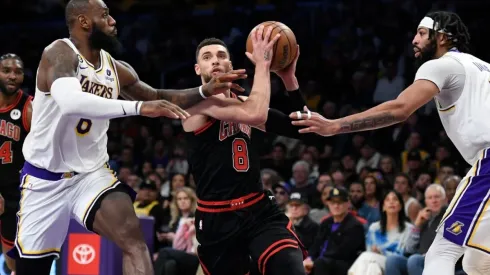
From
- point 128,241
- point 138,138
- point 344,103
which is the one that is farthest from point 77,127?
point 138,138

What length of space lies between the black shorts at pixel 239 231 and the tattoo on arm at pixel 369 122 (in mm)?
803

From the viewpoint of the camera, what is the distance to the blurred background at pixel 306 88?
10.3 meters

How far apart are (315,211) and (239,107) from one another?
5.17 meters

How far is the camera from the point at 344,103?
13047 mm

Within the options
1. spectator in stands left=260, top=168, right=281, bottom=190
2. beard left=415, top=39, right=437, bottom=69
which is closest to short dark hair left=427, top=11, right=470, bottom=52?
beard left=415, top=39, right=437, bottom=69

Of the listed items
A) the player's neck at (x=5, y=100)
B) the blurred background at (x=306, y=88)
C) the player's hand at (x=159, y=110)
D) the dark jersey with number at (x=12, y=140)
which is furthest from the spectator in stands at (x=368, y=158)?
the player's hand at (x=159, y=110)

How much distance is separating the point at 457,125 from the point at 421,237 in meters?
3.75

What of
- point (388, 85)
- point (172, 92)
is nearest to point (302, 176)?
point (388, 85)

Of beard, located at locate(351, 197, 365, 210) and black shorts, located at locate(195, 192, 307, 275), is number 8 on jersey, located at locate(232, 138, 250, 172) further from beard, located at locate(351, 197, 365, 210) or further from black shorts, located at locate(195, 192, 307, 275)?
beard, located at locate(351, 197, 365, 210)

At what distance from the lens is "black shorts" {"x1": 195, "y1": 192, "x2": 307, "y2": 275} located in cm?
525

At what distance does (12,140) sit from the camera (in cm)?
759

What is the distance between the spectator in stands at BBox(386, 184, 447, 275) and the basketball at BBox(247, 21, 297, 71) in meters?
3.55

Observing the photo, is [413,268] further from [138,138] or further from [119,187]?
[138,138]

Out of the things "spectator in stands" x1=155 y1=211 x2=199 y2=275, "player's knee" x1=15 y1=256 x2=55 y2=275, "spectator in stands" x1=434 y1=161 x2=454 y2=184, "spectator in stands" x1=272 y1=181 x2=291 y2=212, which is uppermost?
"spectator in stands" x1=434 y1=161 x2=454 y2=184
